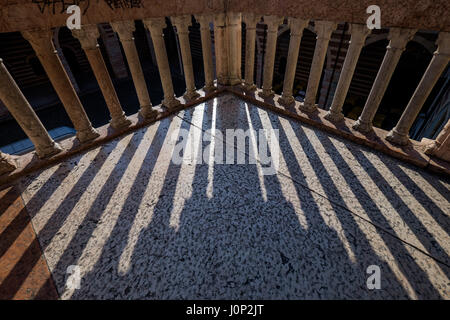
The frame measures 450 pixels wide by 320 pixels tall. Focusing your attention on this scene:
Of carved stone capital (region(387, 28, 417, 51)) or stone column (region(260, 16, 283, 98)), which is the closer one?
carved stone capital (region(387, 28, 417, 51))

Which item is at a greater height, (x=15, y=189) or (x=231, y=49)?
(x=231, y=49)

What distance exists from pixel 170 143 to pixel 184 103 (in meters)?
1.32

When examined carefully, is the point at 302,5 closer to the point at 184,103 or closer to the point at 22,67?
the point at 184,103

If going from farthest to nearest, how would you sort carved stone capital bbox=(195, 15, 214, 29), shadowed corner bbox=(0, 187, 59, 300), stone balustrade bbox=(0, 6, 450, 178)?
1. carved stone capital bbox=(195, 15, 214, 29)
2. stone balustrade bbox=(0, 6, 450, 178)
3. shadowed corner bbox=(0, 187, 59, 300)

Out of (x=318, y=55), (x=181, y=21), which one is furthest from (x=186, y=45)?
(x=318, y=55)

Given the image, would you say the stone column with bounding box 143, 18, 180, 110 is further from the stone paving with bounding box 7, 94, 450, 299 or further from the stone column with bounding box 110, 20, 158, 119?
the stone paving with bounding box 7, 94, 450, 299

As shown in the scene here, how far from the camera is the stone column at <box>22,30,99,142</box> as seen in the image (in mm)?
2506

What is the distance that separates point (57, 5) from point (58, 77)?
85 centimetres

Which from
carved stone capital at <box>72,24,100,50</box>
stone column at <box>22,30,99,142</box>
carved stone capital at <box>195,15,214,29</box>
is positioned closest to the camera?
stone column at <box>22,30,99,142</box>

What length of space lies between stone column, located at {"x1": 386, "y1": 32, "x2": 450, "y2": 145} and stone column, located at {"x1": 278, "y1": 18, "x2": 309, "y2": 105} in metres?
1.66

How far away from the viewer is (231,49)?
14.9ft

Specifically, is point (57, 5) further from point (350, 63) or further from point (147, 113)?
point (350, 63)

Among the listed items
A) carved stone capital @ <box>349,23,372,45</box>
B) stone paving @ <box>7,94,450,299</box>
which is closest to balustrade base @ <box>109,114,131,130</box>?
stone paving @ <box>7,94,450,299</box>
